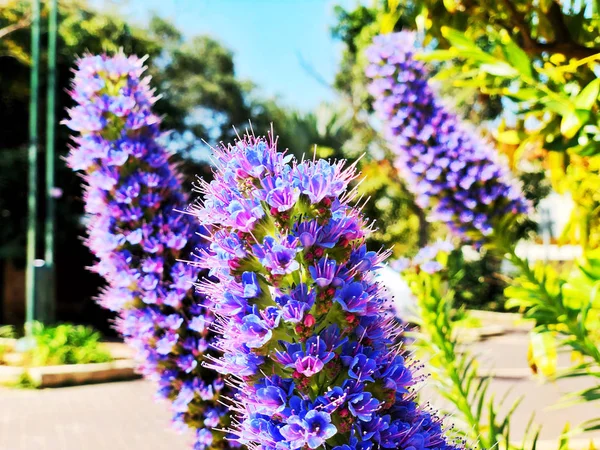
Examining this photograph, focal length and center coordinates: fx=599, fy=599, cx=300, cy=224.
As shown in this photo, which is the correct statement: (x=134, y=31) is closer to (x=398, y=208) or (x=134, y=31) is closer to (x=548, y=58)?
(x=398, y=208)

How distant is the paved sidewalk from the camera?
6090 mm

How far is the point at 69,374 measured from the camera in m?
8.88

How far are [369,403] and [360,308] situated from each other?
0.20m

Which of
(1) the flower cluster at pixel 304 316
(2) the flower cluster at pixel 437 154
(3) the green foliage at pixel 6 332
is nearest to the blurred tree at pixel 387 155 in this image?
(3) the green foliage at pixel 6 332

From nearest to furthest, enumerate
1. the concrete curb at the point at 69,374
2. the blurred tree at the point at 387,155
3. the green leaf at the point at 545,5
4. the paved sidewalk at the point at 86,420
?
the green leaf at the point at 545,5, the paved sidewalk at the point at 86,420, the concrete curb at the point at 69,374, the blurred tree at the point at 387,155

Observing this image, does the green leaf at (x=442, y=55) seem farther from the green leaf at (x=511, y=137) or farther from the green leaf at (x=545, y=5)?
the green leaf at (x=511, y=137)

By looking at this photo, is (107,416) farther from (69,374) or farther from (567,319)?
(567,319)

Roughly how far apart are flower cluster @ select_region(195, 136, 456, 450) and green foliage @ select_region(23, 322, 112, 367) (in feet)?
29.3

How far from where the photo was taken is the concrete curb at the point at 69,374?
28.5 ft

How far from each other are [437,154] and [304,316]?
201cm

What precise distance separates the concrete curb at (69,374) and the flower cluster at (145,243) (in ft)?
21.9

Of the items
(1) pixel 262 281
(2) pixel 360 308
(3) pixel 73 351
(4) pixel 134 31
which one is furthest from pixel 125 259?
(4) pixel 134 31

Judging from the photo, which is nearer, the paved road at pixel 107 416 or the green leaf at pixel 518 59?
the green leaf at pixel 518 59

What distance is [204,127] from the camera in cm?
1878
